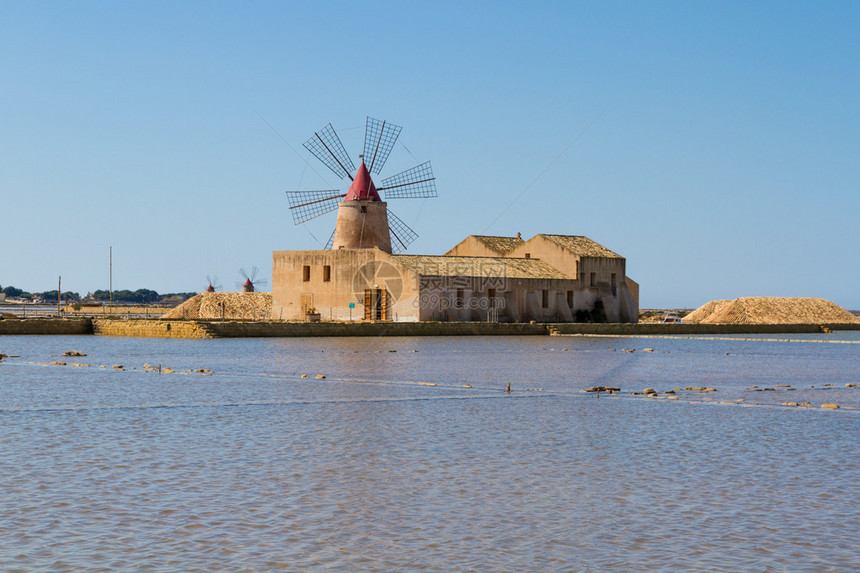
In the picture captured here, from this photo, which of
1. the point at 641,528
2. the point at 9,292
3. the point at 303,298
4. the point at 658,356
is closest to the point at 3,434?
the point at 641,528

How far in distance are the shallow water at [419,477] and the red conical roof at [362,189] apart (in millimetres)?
22214

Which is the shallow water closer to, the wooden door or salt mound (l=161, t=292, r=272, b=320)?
the wooden door

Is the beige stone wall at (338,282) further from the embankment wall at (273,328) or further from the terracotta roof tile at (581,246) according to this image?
the terracotta roof tile at (581,246)

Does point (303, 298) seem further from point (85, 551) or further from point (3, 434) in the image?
point (85, 551)

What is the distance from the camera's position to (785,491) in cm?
702

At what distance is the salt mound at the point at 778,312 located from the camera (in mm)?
52844

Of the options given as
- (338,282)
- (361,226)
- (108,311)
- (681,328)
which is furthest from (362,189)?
(108,311)

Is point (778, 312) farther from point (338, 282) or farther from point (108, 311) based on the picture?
point (108, 311)

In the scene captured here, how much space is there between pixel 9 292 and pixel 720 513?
159 m

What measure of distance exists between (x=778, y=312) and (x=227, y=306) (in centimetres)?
2820

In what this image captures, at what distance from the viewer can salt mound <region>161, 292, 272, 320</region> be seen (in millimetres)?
49625

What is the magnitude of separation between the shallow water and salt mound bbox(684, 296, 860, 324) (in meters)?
Result: 38.6

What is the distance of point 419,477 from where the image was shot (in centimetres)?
748

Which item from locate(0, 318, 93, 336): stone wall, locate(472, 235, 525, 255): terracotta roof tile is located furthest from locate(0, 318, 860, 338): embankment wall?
locate(472, 235, 525, 255): terracotta roof tile
